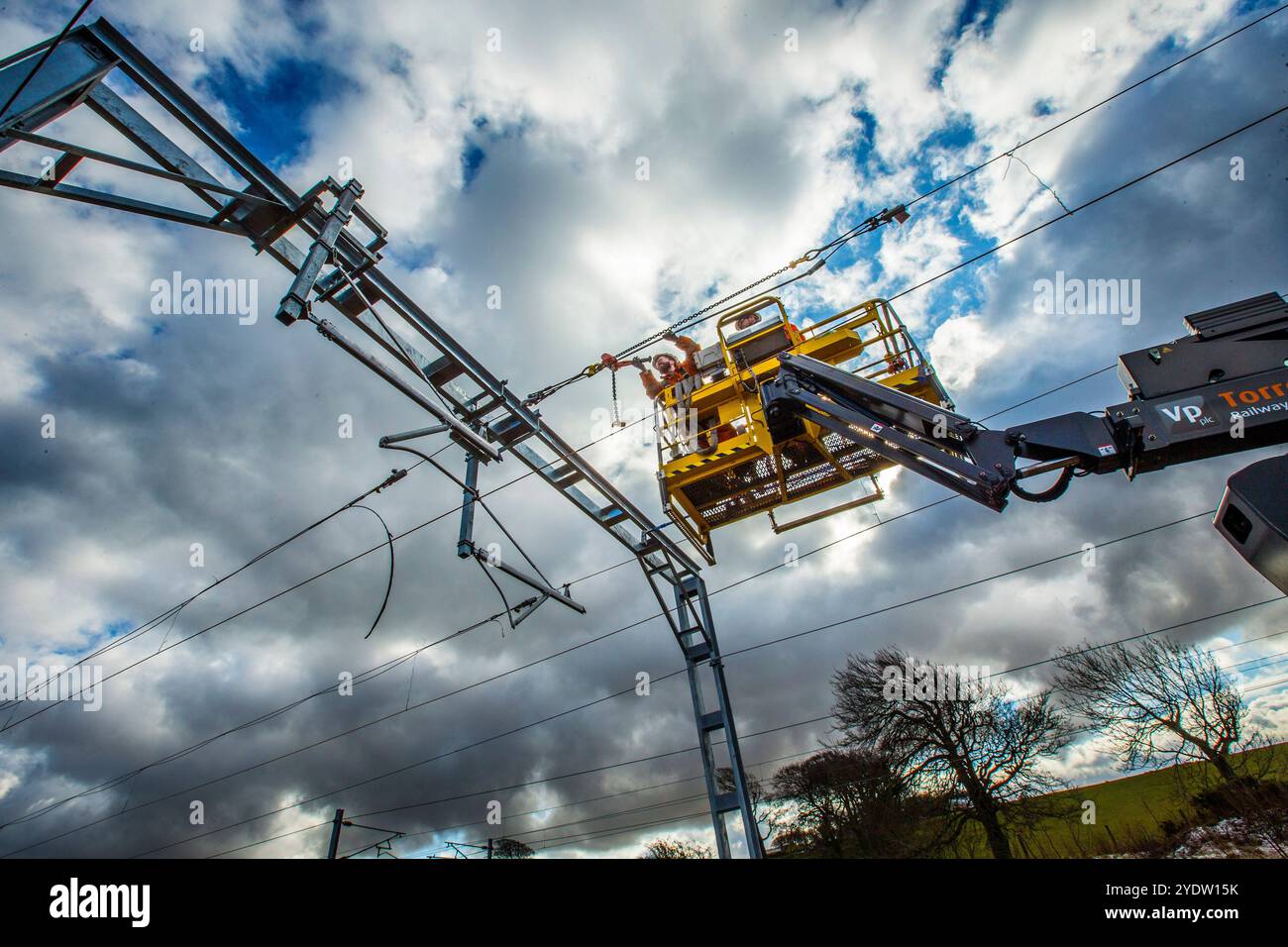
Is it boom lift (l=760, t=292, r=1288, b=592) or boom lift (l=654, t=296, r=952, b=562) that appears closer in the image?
boom lift (l=760, t=292, r=1288, b=592)

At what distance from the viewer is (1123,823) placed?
2781 centimetres

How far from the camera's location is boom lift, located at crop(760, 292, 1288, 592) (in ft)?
9.95

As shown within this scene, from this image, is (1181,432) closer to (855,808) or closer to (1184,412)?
(1184,412)

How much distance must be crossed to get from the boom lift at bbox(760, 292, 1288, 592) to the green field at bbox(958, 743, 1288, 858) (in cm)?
2183

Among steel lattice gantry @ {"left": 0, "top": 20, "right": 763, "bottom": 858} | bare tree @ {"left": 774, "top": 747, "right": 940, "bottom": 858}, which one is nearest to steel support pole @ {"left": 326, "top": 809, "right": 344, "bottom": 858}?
steel lattice gantry @ {"left": 0, "top": 20, "right": 763, "bottom": 858}

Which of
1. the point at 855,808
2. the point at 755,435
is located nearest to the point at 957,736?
the point at 855,808

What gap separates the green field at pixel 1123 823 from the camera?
69.1 feet

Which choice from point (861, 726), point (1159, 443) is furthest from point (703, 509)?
point (861, 726)

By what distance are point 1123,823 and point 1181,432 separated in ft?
111

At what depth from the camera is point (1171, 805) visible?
24328 millimetres

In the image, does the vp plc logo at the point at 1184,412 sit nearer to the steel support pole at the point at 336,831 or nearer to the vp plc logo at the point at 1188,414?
the vp plc logo at the point at 1188,414

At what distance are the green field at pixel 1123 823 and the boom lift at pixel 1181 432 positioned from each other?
2183 centimetres

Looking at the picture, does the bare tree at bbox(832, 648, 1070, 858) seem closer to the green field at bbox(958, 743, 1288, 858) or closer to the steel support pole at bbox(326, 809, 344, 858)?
the green field at bbox(958, 743, 1288, 858)
